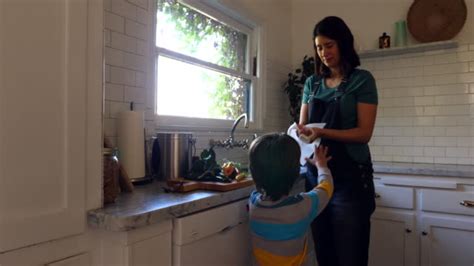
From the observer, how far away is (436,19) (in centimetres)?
251

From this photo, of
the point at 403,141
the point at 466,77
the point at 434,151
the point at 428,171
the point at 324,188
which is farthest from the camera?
the point at 403,141

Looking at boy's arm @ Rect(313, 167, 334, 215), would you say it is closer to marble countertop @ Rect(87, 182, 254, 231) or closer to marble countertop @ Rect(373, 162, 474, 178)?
Answer: marble countertop @ Rect(87, 182, 254, 231)

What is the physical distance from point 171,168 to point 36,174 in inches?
28.7

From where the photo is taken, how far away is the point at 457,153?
98.0 inches

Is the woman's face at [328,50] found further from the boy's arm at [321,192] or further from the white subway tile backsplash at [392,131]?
the white subway tile backsplash at [392,131]

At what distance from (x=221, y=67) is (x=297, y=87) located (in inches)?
34.9

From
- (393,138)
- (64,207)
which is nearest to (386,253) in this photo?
(393,138)

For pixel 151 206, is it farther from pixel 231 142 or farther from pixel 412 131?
pixel 412 131

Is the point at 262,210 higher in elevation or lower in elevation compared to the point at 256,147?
lower

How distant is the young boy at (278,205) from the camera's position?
1095 mm

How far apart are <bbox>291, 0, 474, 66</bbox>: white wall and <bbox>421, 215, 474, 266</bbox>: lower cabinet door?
4.42 ft

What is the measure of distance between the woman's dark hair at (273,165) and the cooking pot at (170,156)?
49 centimetres

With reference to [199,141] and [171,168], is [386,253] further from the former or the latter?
[171,168]

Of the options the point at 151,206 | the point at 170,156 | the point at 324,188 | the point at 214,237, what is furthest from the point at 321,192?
the point at 170,156
